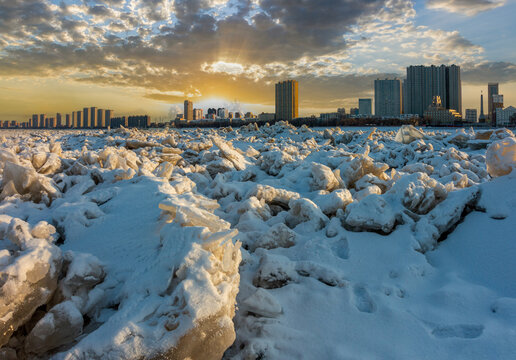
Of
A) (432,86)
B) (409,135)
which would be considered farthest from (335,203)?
(432,86)

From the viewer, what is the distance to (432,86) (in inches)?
3821

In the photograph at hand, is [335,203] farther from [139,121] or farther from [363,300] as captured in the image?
[139,121]

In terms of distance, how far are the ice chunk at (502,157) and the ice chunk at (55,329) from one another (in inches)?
172

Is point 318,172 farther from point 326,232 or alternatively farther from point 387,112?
point 387,112

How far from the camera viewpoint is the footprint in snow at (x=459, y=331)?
1939mm

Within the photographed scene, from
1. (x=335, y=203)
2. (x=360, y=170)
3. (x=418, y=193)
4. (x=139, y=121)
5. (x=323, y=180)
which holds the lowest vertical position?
(x=335, y=203)

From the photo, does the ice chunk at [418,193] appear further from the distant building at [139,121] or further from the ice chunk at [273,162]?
the distant building at [139,121]

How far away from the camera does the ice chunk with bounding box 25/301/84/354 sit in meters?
1.71

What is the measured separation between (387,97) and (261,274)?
397ft

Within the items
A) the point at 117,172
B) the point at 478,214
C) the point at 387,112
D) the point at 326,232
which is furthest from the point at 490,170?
the point at 387,112

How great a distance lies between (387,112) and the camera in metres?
107

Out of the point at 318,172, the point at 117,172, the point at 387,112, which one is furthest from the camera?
the point at 387,112

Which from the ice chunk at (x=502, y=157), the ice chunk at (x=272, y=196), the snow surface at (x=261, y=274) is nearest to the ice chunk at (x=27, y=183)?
the snow surface at (x=261, y=274)

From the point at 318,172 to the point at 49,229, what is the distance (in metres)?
3.87
